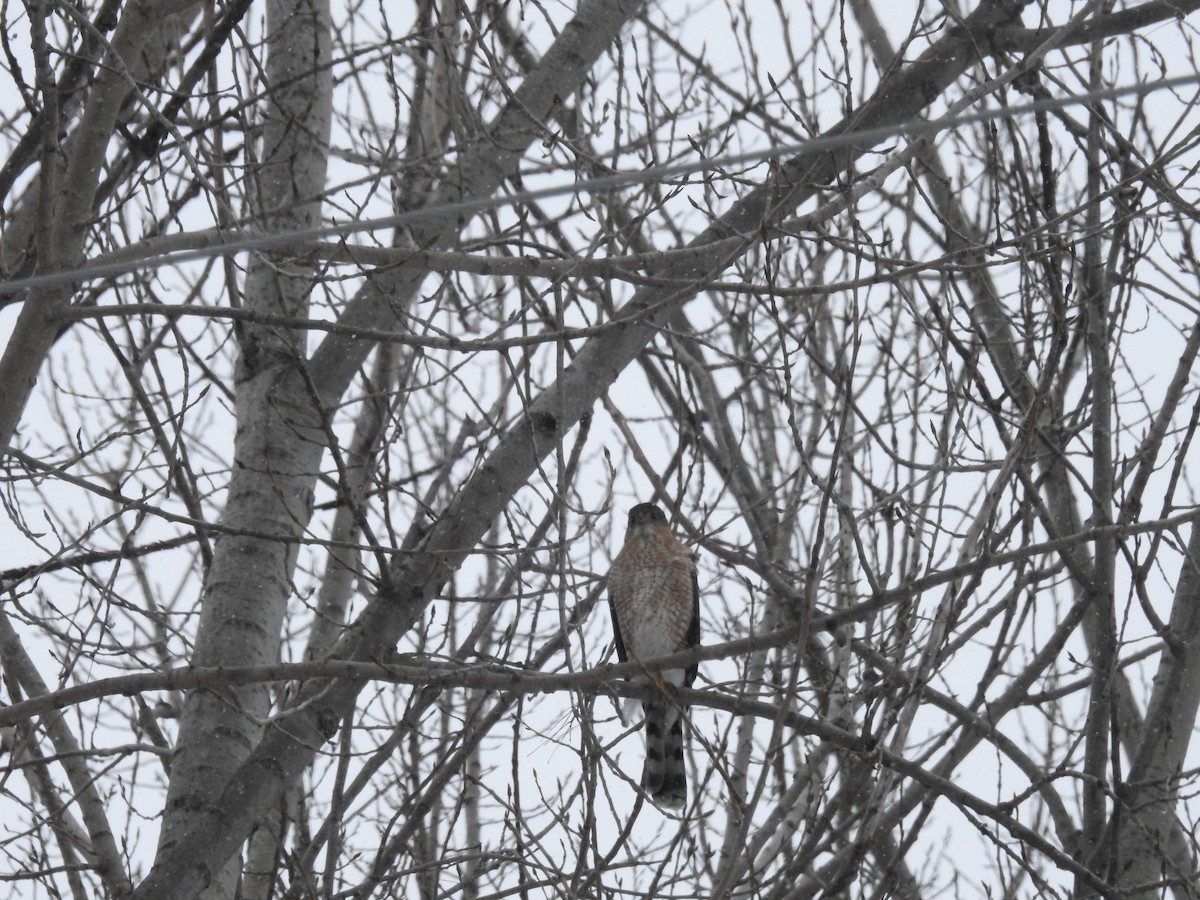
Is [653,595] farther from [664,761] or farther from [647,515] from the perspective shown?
[664,761]

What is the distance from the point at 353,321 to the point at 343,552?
1643 mm

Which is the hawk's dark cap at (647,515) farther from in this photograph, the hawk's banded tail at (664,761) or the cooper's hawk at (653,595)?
the hawk's banded tail at (664,761)

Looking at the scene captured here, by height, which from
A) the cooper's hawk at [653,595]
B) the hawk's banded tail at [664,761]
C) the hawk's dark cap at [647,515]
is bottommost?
the hawk's banded tail at [664,761]

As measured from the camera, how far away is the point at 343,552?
5828 mm

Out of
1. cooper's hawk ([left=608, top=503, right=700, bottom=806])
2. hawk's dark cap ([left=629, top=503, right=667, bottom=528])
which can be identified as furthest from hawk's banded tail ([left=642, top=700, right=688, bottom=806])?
hawk's dark cap ([left=629, top=503, right=667, bottom=528])

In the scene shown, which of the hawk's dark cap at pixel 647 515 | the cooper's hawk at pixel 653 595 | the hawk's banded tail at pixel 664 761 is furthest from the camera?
the hawk's dark cap at pixel 647 515

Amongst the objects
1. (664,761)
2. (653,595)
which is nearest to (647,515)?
(653,595)

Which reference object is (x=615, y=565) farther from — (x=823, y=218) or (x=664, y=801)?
(x=823, y=218)

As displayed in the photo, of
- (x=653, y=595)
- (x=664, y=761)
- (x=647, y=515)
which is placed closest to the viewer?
(x=664, y=761)

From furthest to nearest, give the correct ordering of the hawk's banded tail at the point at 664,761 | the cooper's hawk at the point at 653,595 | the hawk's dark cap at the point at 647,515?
the hawk's dark cap at the point at 647,515 → the cooper's hawk at the point at 653,595 → the hawk's banded tail at the point at 664,761

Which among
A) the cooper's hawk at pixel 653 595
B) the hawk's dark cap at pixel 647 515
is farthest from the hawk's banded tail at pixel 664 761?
the hawk's dark cap at pixel 647 515

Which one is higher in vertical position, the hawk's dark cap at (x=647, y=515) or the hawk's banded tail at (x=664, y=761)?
the hawk's dark cap at (x=647, y=515)

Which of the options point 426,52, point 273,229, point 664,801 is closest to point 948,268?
point 273,229

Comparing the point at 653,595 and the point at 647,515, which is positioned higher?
the point at 647,515
